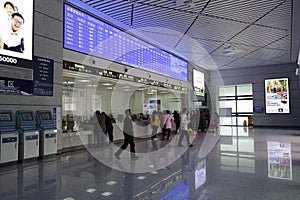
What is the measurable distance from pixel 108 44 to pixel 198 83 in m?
10.9

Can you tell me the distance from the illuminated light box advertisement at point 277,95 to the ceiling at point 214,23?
426 centimetres

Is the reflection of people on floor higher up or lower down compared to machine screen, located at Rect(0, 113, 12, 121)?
lower down

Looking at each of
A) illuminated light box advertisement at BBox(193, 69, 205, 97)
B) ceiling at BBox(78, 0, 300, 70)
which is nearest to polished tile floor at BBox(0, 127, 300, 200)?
ceiling at BBox(78, 0, 300, 70)

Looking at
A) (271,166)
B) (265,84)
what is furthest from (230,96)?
(271,166)

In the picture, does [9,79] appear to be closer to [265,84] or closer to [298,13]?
[298,13]

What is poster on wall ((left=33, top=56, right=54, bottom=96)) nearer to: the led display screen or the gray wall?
the led display screen

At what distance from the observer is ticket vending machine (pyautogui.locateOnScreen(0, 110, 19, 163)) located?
5.58 m

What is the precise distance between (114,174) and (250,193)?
2569 millimetres

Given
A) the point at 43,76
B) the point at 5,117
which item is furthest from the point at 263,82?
the point at 5,117

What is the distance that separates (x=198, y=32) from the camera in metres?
10.7

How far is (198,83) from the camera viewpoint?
18984mm

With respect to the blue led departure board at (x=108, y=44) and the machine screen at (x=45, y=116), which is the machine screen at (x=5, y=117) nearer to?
the machine screen at (x=45, y=116)

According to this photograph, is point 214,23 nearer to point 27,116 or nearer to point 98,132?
point 98,132

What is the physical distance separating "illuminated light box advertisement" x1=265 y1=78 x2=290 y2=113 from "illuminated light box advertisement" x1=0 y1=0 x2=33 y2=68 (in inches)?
706
